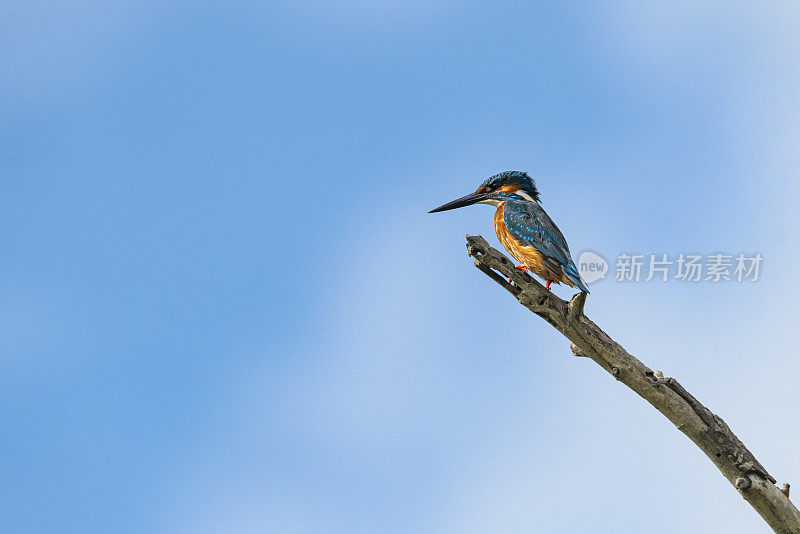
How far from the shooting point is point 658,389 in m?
5.90

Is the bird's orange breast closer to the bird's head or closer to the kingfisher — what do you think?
the kingfisher

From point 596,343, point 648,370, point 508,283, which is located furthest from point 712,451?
point 508,283

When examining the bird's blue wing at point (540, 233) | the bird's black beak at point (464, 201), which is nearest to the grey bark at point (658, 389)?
the bird's blue wing at point (540, 233)

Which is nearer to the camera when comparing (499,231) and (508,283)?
(508,283)

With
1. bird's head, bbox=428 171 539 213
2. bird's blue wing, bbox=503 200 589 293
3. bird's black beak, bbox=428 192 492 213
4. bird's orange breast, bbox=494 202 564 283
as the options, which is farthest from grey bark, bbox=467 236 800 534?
bird's black beak, bbox=428 192 492 213

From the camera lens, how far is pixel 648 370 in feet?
19.5

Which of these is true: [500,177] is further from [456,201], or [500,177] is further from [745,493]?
[745,493]

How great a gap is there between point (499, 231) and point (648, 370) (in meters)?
2.43

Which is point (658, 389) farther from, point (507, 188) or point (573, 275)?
point (507, 188)

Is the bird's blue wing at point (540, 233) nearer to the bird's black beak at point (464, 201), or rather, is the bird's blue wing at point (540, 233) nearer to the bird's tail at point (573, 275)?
the bird's tail at point (573, 275)

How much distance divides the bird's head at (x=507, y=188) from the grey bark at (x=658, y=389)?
8.38ft

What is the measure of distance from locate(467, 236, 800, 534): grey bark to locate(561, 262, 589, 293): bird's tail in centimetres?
60

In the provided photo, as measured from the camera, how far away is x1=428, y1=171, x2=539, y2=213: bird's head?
860cm

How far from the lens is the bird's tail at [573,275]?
6710 mm
